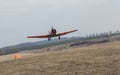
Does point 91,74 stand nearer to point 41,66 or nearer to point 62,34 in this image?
point 41,66

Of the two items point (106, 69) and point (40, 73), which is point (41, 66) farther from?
point (106, 69)

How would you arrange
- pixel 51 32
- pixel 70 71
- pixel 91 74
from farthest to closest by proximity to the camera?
1. pixel 51 32
2. pixel 70 71
3. pixel 91 74

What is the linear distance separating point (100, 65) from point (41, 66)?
5.72 meters

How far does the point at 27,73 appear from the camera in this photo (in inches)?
1112

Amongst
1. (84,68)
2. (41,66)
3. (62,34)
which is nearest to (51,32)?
(62,34)

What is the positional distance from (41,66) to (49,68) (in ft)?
6.44

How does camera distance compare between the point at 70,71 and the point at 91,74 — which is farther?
the point at 70,71

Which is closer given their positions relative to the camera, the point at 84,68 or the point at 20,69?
the point at 84,68

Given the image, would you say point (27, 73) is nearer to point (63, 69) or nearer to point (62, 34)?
point (63, 69)

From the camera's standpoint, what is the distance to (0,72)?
102 ft

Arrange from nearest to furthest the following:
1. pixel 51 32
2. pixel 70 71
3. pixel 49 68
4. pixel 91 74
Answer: pixel 91 74 → pixel 70 71 → pixel 49 68 → pixel 51 32

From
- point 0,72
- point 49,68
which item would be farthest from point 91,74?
point 0,72

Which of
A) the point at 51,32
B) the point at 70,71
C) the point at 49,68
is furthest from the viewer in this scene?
the point at 51,32

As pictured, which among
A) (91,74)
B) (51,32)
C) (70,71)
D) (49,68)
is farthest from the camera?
(51,32)
